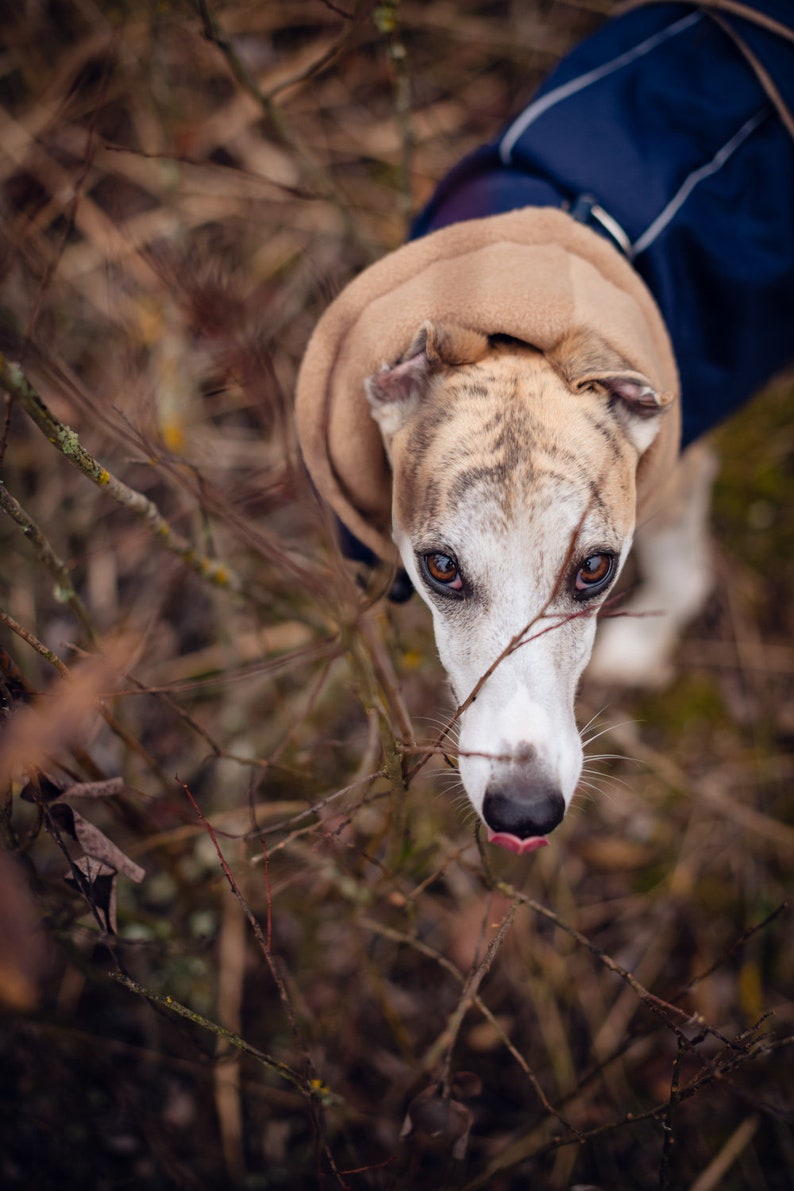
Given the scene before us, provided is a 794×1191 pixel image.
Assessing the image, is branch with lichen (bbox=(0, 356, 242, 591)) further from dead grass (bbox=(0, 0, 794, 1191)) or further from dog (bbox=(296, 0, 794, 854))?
dog (bbox=(296, 0, 794, 854))

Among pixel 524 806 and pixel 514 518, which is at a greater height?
pixel 514 518

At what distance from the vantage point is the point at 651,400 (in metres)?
2.25

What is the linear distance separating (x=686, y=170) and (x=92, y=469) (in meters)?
2.62

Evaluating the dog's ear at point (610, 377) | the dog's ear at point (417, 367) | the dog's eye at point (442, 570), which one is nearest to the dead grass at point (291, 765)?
the dog's eye at point (442, 570)

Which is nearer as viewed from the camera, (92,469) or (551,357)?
(92,469)

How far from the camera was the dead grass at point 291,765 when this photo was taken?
2115mm

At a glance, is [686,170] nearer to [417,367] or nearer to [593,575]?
[417,367]

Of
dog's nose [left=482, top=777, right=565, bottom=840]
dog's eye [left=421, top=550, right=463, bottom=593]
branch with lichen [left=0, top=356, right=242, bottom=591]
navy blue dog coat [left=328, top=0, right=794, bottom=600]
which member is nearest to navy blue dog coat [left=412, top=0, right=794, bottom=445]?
navy blue dog coat [left=328, top=0, right=794, bottom=600]

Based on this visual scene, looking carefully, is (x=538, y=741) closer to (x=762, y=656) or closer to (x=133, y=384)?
(x=133, y=384)

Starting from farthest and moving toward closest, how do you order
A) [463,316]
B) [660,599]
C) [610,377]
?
1. [660,599]
2. [463,316]
3. [610,377]

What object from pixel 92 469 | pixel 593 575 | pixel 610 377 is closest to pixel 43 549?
pixel 92 469

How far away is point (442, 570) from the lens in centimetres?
224

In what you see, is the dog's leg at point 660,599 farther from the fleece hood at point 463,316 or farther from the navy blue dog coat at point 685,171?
the fleece hood at point 463,316

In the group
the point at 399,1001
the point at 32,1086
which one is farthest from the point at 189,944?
the point at 399,1001
